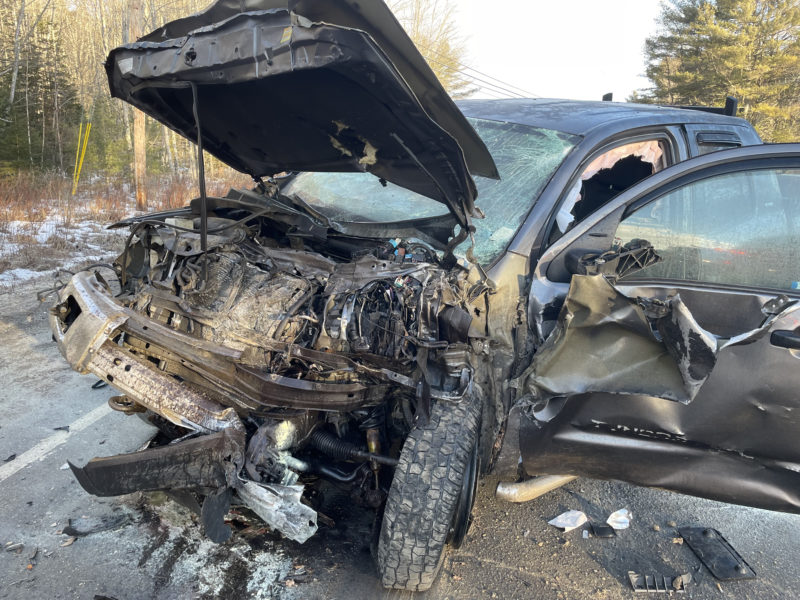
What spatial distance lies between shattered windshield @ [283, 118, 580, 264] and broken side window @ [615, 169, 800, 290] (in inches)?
23.4

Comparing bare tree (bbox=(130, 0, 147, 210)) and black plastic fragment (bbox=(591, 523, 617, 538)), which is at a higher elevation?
bare tree (bbox=(130, 0, 147, 210))

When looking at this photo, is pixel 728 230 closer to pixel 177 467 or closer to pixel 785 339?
pixel 785 339

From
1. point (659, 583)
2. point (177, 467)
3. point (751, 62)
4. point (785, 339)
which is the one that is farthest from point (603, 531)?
point (751, 62)

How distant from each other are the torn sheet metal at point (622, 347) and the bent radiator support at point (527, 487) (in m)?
0.62

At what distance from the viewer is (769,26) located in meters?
23.5

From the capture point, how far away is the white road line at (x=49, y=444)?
9.25ft

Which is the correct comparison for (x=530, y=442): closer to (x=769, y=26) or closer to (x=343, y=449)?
(x=343, y=449)

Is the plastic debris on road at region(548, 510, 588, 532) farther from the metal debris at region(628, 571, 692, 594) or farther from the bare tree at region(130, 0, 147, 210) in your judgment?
the bare tree at region(130, 0, 147, 210)

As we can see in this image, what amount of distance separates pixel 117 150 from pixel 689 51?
26579mm

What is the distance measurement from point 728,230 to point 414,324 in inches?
60.3

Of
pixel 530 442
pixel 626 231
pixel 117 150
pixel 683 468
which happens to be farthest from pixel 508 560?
pixel 117 150

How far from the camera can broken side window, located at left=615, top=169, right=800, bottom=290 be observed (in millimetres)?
2285

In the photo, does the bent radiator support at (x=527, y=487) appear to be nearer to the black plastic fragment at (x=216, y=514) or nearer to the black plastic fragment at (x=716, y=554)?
the black plastic fragment at (x=716, y=554)

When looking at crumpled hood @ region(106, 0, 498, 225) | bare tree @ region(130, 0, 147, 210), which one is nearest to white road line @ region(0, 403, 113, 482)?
crumpled hood @ region(106, 0, 498, 225)
